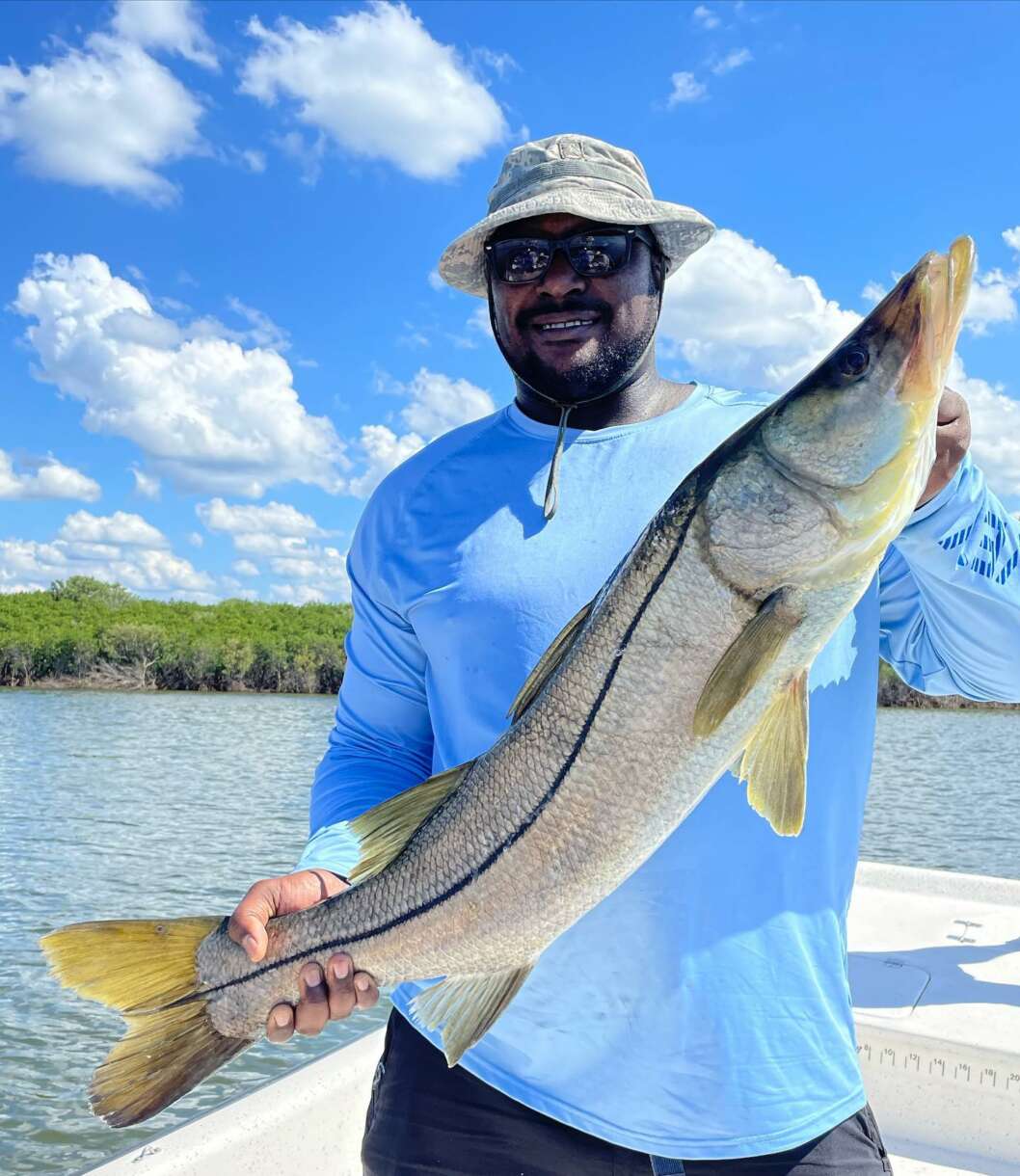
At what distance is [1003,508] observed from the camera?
212 cm

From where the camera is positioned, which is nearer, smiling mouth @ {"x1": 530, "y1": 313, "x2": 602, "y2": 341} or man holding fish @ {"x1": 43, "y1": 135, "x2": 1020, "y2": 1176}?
man holding fish @ {"x1": 43, "y1": 135, "x2": 1020, "y2": 1176}

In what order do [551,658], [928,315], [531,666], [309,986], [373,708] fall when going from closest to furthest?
[928,315] → [551,658] → [309,986] → [531,666] → [373,708]

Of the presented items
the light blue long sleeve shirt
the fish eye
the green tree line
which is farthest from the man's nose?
the green tree line

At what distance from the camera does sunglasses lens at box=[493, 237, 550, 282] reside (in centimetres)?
254

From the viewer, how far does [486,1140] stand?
2.19 meters

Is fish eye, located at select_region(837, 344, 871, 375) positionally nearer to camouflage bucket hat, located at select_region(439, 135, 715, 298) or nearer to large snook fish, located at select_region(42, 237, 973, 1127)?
large snook fish, located at select_region(42, 237, 973, 1127)

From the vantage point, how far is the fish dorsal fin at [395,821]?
84.1 inches

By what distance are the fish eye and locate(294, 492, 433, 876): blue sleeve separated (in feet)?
3.93

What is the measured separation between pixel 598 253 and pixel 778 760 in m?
1.33

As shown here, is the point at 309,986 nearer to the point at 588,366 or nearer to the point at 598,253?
the point at 588,366

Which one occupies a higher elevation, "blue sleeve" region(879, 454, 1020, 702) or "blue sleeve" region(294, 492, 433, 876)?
"blue sleeve" region(879, 454, 1020, 702)

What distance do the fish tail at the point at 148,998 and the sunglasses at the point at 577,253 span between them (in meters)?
1.64

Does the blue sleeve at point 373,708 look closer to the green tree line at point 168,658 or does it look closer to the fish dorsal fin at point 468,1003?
the fish dorsal fin at point 468,1003

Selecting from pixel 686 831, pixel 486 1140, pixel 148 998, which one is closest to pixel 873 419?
pixel 686 831
